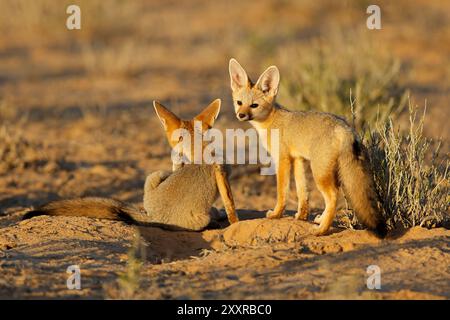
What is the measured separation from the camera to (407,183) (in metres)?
6.45

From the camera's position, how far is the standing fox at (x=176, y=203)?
663 cm

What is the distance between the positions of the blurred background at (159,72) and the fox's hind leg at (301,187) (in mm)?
699

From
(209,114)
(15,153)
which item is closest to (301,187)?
(209,114)

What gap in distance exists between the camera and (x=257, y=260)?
5.58 meters

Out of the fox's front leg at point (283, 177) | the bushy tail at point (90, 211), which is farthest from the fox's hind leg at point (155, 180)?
the fox's front leg at point (283, 177)

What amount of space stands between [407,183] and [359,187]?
81 cm

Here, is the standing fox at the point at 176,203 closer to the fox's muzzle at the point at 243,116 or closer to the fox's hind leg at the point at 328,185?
the fox's muzzle at the point at 243,116

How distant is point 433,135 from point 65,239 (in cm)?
651

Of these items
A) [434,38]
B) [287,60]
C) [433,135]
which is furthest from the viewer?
[434,38]

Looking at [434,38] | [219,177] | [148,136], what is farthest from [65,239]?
[434,38]

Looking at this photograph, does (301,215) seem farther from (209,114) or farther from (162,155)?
(162,155)

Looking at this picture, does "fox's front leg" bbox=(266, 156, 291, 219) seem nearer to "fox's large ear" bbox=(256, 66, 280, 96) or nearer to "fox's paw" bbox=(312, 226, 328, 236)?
"fox's paw" bbox=(312, 226, 328, 236)
